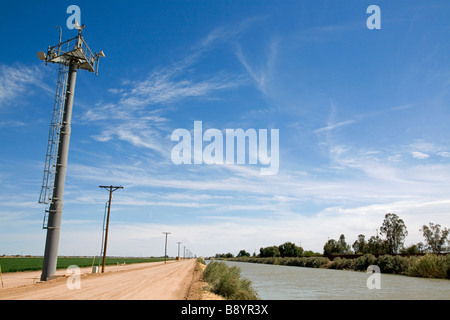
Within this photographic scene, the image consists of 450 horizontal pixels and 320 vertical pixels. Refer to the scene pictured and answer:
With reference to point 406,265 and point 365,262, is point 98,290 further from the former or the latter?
point 365,262

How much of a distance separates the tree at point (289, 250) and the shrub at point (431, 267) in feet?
369

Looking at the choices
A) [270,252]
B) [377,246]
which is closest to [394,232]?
[377,246]

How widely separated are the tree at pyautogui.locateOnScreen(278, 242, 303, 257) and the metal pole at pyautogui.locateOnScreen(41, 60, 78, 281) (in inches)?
5871

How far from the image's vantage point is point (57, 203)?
95.2ft

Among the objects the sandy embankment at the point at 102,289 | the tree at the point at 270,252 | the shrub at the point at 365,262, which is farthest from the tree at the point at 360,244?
the sandy embankment at the point at 102,289

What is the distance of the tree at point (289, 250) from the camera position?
16612 centimetres

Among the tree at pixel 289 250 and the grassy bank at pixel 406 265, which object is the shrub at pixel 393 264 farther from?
the tree at pixel 289 250

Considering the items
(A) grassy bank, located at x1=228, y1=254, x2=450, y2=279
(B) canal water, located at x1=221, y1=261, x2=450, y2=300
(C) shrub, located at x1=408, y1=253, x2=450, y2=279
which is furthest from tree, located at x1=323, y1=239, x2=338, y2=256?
(B) canal water, located at x1=221, y1=261, x2=450, y2=300

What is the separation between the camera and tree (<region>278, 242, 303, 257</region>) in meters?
166

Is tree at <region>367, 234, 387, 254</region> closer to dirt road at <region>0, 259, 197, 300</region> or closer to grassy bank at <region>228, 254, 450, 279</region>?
grassy bank at <region>228, 254, 450, 279</region>
